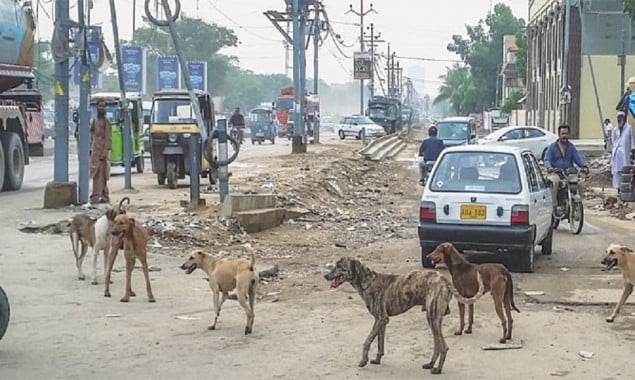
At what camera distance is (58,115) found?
742 inches

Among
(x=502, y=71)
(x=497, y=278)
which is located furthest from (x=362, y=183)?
(x=502, y=71)

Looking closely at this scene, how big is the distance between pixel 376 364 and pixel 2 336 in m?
3.15

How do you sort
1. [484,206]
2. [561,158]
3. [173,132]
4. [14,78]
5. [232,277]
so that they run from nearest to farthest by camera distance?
[232,277]
[484,206]
[561,158]
[14,78]
[173,132]

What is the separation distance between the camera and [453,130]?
3716 cm

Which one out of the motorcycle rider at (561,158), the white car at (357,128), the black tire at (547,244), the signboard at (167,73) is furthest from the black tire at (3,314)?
the white car at (357,128)

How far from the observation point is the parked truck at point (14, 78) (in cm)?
2198

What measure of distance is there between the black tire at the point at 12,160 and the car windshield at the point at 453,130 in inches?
651

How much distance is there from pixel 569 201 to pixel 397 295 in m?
9.90

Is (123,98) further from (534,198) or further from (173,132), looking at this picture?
(534,198)

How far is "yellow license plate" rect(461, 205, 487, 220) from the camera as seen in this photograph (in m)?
12.9

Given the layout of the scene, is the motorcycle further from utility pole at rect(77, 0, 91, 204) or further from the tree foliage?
the tree foliage

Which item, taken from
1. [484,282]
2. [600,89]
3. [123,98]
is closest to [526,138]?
[123,98]

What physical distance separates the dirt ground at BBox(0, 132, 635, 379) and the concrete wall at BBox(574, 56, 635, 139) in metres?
39.0

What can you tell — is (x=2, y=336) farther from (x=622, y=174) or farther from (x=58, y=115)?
(x=622, y=174)
